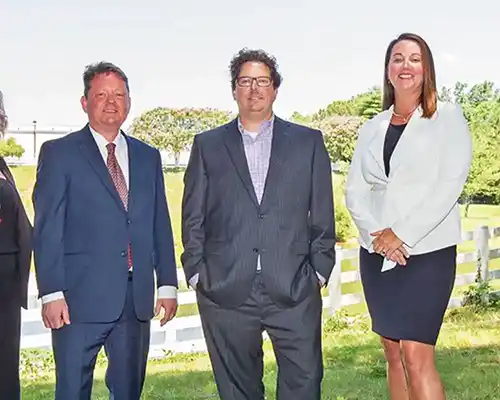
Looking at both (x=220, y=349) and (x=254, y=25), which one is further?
(x=254, y=25)

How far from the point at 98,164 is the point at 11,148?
71.9 inches

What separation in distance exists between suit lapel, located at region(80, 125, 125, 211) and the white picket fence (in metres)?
2.36

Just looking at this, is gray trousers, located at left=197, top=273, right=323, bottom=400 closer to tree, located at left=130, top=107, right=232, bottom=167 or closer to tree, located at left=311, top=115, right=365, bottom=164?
tree, located at left=130, top=107, right=232, bottom=167

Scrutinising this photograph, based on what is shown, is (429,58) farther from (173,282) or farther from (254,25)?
(254,25)

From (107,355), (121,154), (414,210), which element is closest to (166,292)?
(107,355)

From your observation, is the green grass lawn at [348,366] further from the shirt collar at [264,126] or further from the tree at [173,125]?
the shirt collar at [264,126]

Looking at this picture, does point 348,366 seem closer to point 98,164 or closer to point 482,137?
point 482,137

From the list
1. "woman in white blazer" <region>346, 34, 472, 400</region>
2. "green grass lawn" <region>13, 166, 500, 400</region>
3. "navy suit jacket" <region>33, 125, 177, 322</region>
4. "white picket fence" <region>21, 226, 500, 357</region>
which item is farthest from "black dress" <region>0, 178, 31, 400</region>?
"white picket fence" <region>21, 226, 500, 357</region>

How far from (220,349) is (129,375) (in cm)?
33

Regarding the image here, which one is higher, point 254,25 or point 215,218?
point 254,25

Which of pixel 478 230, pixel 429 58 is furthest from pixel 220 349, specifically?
pixel 478 230

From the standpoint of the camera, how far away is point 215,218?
2666 mm

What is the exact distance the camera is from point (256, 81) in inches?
103

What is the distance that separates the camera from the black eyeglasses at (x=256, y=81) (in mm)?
2623
